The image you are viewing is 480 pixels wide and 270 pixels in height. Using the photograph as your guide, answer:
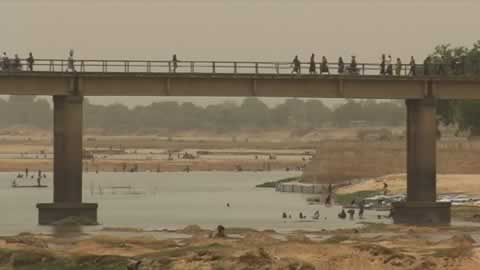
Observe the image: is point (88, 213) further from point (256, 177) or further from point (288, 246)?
point (256, 177)

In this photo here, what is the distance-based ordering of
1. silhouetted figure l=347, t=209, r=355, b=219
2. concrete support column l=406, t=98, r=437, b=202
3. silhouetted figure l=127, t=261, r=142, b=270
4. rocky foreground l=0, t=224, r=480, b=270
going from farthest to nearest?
silhouetted figure l=347, t=209, r=355, b=219 → concrete support column l=406, t=98, r=437, b=202 → rocky foreground l=0, t=224, r=480, b=270 → silhouetted figure l=127, t=261, r=142, b=270

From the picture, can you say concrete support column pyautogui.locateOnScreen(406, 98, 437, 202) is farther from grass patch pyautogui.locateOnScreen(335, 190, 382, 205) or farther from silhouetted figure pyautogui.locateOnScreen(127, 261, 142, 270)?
silhouetted figure pyautogui.locateOnScreen(127, 261, 142, 270)

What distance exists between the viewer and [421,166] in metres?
84.8

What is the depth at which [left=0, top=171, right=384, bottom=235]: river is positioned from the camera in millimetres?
82750

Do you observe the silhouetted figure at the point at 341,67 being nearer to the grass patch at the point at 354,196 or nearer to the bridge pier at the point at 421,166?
the bridge pier at the point at 421,166

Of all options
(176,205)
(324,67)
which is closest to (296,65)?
(324,67)

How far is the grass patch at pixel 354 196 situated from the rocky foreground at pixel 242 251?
3627 centimetres

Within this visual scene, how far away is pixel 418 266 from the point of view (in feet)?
173

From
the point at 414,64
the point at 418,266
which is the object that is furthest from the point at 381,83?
the point at 418,266

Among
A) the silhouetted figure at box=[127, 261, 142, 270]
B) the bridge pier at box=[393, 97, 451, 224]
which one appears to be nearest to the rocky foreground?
the silhouetted figure at box=[127, 261, 142, 270]

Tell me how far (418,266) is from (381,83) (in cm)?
3283

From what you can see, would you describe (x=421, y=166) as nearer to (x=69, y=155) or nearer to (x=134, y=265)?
(x=69, y=155)

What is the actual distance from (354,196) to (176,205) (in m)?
13.3

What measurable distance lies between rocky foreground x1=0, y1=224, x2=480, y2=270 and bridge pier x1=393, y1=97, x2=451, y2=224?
12094 millimetres
